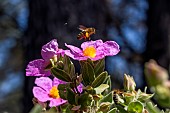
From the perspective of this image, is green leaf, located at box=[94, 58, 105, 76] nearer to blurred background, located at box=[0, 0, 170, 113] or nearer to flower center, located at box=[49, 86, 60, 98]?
flower center, located at box=[49, 86, 60, 98]

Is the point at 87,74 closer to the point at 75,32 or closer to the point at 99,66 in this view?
the point at 99,66

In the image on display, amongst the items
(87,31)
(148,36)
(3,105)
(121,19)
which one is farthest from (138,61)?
(87,31)

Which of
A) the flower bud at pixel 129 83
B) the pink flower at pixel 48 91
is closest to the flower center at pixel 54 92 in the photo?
the pink flower at pixel 48 91

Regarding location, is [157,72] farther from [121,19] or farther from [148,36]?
[121,19]

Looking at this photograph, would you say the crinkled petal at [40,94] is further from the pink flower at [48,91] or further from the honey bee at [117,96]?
the honey bee at [117,96]

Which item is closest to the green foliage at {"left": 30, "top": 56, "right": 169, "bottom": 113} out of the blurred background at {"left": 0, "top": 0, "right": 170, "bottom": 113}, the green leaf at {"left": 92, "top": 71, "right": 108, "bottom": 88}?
the green leaf at {"left": 92, "top": 71, "right": 108, "bottom": 88}

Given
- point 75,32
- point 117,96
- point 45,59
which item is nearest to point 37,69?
point 45,59
